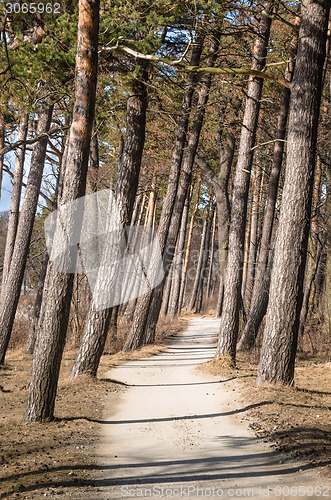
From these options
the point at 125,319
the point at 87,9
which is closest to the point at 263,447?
the point at 87,9

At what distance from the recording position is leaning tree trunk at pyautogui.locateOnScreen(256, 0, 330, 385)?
6.54 metres

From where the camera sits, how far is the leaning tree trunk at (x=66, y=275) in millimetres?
5312

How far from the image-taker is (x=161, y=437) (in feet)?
16.5

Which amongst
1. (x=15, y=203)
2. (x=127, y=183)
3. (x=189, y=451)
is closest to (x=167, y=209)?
(x=127, y=183)

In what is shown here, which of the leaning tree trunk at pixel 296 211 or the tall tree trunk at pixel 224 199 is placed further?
the tall tree trunk at pixel 224 199

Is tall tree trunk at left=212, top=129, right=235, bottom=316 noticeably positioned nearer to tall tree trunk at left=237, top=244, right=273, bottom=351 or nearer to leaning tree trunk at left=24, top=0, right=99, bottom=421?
tall tree trunk at left=237, top=244, right=273, bottom=351

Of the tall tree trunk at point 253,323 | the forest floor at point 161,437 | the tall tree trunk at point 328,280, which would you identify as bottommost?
the forest floor at point 161,437

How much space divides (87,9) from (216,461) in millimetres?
5871

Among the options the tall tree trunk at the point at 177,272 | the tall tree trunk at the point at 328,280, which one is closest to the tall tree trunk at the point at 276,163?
the tall tree trunk at the point at 328,280

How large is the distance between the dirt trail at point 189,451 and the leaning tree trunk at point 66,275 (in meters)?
0.99

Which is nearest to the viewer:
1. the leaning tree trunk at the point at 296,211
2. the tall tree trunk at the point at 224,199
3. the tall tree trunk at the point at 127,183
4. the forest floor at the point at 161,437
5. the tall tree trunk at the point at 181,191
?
the forest floor at the point at 161,437

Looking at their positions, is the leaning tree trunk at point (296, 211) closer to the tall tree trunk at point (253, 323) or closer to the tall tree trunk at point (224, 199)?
the tall tree trunk at point (253, 323)

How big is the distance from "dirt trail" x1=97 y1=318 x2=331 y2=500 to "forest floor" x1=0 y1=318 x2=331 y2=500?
0.04 ft

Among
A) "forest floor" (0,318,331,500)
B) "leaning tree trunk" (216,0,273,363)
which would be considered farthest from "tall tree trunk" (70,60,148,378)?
"leaning tree trunk" (216,0,273,363)
